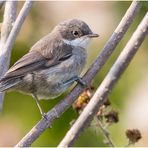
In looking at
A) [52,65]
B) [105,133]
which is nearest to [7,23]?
[52,65]

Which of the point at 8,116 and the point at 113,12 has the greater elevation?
the point at 113,12

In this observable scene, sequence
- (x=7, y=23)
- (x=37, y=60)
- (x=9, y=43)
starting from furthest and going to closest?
(x=37, y=60) → (x=7, y=23) → (x=9, y=43)

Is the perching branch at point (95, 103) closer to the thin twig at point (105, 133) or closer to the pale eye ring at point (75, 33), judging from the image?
the thin twig at point (105, 133)

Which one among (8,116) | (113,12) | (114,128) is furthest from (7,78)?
(113,12)

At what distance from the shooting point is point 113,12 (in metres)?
6.00

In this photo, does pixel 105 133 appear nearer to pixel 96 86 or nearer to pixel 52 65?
pixel 52 65

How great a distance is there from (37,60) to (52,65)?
160 millimetres

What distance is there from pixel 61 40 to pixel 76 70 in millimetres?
402

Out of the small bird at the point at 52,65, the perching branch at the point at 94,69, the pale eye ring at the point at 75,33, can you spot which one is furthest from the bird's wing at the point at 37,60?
the perching branch at the point at 94,69

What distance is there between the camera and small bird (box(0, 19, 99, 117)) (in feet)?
12.9

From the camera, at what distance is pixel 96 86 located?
17.3 feet

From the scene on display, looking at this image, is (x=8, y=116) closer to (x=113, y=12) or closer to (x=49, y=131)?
(x=49, y=131)

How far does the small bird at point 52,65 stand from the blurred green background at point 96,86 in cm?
70

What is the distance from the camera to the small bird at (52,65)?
3.92 meters
